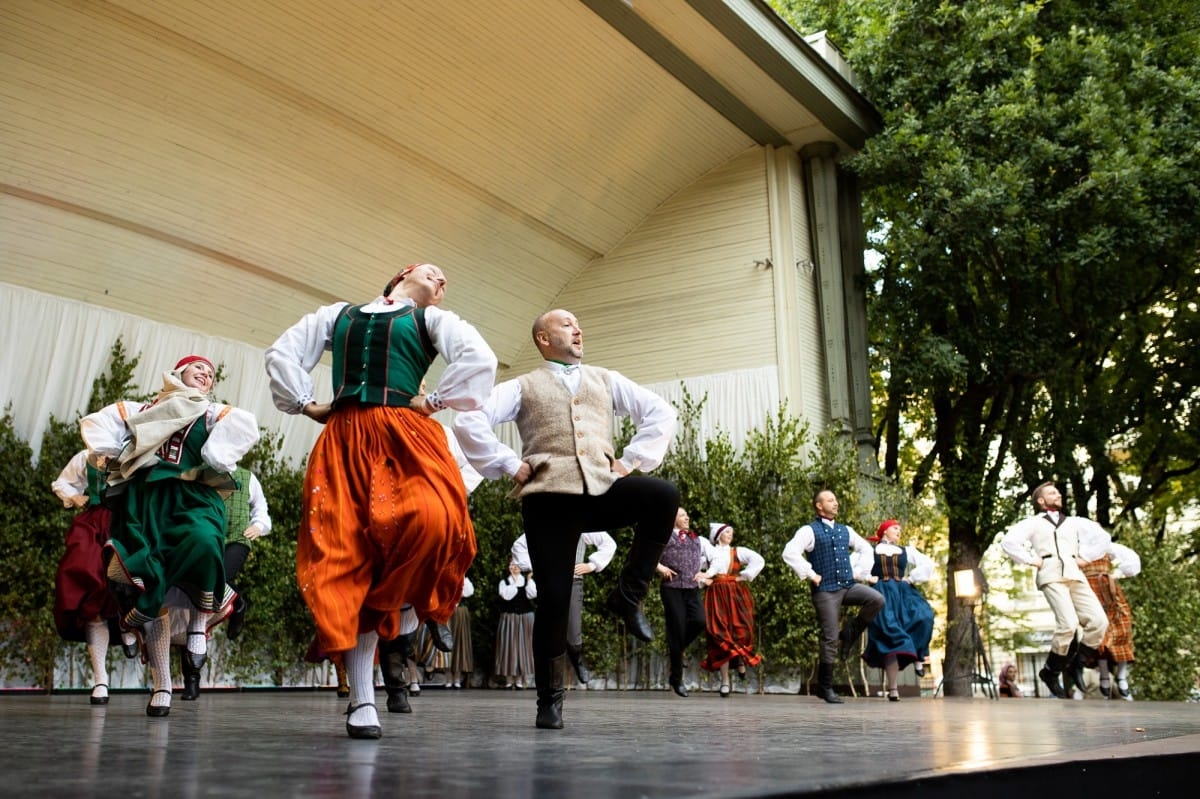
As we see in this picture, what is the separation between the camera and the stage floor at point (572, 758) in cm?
204

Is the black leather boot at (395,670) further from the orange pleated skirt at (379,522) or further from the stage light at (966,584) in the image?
the stage light at (966,584)

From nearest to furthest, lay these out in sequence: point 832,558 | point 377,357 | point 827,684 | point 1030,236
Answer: point 377,357 → point 827,684 → point 832,558 → point 1030,236

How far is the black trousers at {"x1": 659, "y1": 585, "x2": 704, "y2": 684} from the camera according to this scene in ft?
33.0

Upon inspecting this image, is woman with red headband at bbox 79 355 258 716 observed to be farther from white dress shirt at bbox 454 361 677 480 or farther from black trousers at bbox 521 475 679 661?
black trousers at bbox 521 475 679 661

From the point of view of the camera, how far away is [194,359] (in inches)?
217

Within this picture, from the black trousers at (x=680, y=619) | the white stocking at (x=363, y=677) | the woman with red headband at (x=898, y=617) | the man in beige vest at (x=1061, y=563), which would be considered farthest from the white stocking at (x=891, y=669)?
the white stocking at (x=363, y=677)

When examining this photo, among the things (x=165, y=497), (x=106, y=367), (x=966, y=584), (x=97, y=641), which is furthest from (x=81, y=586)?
(x=966, y=584)

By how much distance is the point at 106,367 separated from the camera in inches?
472

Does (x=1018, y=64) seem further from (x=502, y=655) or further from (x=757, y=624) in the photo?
(x=502, y=655)

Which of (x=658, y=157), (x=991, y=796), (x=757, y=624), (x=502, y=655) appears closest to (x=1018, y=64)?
(x=658, y=157)

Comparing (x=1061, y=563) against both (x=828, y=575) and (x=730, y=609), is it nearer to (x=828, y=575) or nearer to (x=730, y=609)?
(x=828, y=575)

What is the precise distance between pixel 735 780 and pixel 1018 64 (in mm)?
15308

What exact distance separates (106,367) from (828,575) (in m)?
8.07

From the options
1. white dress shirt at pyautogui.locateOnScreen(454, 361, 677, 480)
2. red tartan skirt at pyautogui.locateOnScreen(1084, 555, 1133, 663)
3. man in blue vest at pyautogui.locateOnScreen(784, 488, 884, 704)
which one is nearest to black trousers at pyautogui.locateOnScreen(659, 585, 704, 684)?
man in blue vest at pyautogui.locateOnScreen(784, 488, 884, 704)
